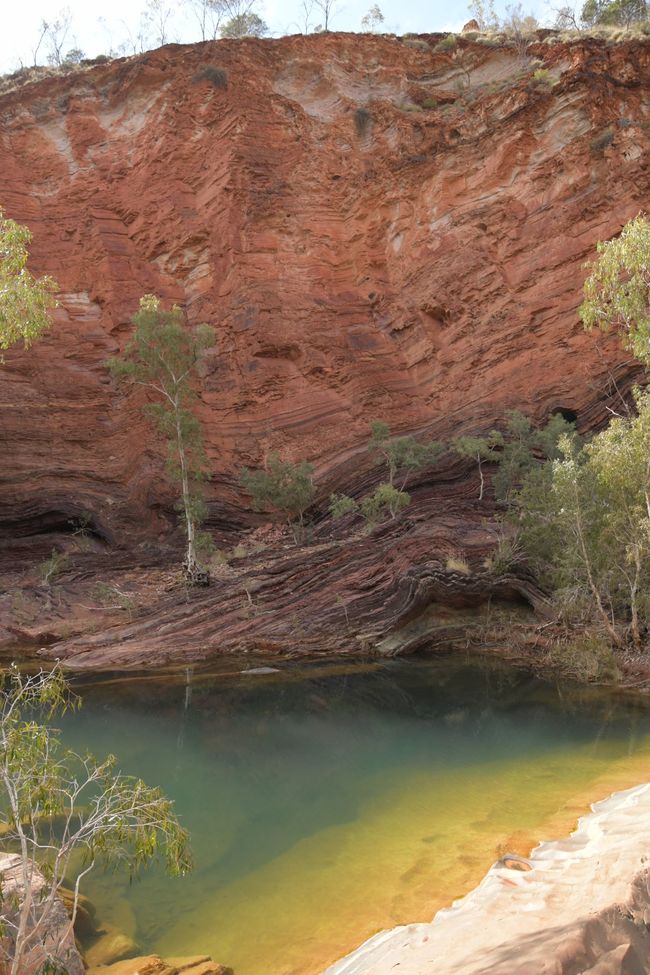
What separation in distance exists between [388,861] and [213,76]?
105 ft

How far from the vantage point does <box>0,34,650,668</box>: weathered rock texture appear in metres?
25.8

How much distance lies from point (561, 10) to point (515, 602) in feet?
106

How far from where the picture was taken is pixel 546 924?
4.25 m

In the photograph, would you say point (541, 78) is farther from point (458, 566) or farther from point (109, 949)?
point (109, 949)

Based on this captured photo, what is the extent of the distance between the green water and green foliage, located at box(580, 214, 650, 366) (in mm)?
6132

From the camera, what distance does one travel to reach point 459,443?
77.8 ft

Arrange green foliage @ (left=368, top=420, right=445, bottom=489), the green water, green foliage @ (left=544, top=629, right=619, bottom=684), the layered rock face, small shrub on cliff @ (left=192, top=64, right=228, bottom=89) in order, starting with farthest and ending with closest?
small shrub on cliff @ (left=192, top=64, right=228, bottom=89), the layered rock face, green foliage @ (left=368, top=420, right=445, bottom=489), green foliage @ (left=544, top=629, right=619, bottom=684), the green water

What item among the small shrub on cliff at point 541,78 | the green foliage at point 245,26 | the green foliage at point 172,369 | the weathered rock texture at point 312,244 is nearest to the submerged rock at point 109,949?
the green foliage at point 172,369

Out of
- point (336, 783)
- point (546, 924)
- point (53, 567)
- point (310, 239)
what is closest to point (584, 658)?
point (336, 783)

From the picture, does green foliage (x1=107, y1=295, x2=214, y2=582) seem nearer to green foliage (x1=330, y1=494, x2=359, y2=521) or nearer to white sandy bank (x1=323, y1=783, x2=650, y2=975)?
green foliage (x1=330, y1=494, x2=359, y2=521)

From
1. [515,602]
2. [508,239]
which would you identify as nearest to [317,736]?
[515,602]

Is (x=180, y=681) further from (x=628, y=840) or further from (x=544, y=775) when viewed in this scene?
(x=628, y=840)

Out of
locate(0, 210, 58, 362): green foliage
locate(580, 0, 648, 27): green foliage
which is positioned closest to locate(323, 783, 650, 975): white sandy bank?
locate(0, 210, 58, 362): green foliage

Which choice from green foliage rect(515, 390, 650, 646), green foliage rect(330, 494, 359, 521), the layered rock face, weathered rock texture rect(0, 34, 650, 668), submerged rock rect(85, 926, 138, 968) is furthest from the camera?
the layered rock face
